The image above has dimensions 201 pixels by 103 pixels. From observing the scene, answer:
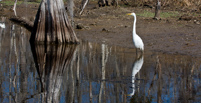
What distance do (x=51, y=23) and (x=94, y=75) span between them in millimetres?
5246

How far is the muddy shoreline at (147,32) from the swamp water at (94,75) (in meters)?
1.10

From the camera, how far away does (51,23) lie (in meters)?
13.6

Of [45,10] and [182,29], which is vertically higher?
[45,10]

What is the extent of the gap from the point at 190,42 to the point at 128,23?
6.24 m

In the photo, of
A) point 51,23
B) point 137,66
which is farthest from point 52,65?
point 51,23

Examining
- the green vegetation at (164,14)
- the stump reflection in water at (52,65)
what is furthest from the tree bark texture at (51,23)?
the green vegetation at (164,14)

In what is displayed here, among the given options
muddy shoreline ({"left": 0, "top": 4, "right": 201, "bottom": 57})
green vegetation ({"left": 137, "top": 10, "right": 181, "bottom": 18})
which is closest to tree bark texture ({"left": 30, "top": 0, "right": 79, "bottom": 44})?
muddy shoreline ({"left": 0, "top": 4, "right": 201, "bottom": 57})

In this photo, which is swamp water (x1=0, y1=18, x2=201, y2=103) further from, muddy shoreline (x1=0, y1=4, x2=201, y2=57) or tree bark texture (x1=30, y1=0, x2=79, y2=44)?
muddy shoreline (x1=0, y1=4, x2=201, y2=57)

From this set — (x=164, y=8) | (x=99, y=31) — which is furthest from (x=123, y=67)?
(x=164, y=8)

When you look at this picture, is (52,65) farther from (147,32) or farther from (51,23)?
(147,32)

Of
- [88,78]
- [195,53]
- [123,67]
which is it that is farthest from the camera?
[195,53]

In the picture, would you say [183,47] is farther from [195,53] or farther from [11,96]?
[11,96]

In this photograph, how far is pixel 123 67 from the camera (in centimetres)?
990

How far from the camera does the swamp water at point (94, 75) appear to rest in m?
7.09
